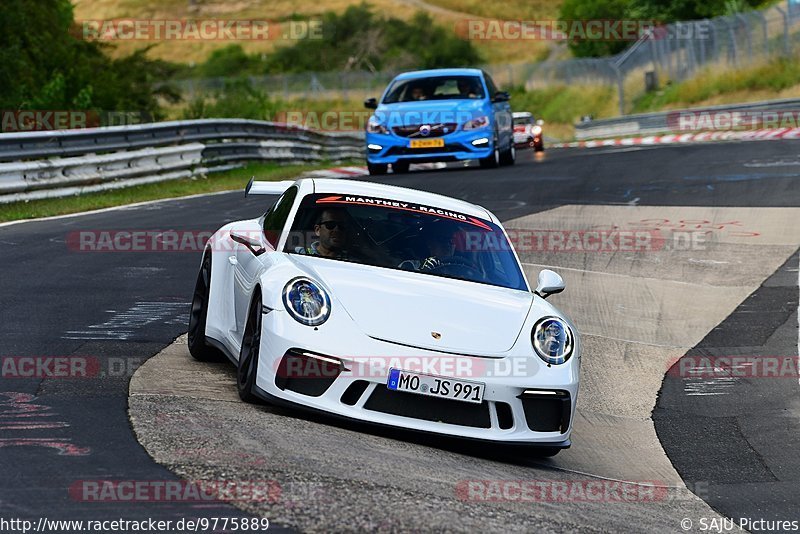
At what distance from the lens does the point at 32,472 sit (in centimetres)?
518

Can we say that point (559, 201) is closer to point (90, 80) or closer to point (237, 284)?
→ point (237, 284)

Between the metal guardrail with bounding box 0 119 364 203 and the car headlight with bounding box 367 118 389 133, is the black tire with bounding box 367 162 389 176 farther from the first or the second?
the metal guardrail with bounding box 0 119 364 203

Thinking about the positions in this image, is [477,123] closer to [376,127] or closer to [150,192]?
[376,127]

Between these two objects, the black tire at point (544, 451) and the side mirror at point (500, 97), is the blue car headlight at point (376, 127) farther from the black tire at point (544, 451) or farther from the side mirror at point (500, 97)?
the black tire at point (544, 451)

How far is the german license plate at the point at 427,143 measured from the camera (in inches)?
875

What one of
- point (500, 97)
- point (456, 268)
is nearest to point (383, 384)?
point (456, 268)

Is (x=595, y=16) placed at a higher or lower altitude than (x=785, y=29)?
lower

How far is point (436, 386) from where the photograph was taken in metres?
6.45

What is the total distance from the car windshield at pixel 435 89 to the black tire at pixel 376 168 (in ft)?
3.49

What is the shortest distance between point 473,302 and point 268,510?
255 cm

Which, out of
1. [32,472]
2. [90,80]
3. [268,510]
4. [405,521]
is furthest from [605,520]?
[90,80]

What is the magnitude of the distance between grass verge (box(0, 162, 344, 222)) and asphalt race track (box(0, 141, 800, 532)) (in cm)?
126

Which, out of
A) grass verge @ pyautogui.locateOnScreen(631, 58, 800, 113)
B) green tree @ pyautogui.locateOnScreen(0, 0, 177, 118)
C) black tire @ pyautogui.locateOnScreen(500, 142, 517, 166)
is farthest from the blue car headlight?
grass verge @ pyautogui.locateOnScreen(631, 58, 800, 113)

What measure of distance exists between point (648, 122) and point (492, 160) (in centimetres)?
2139
